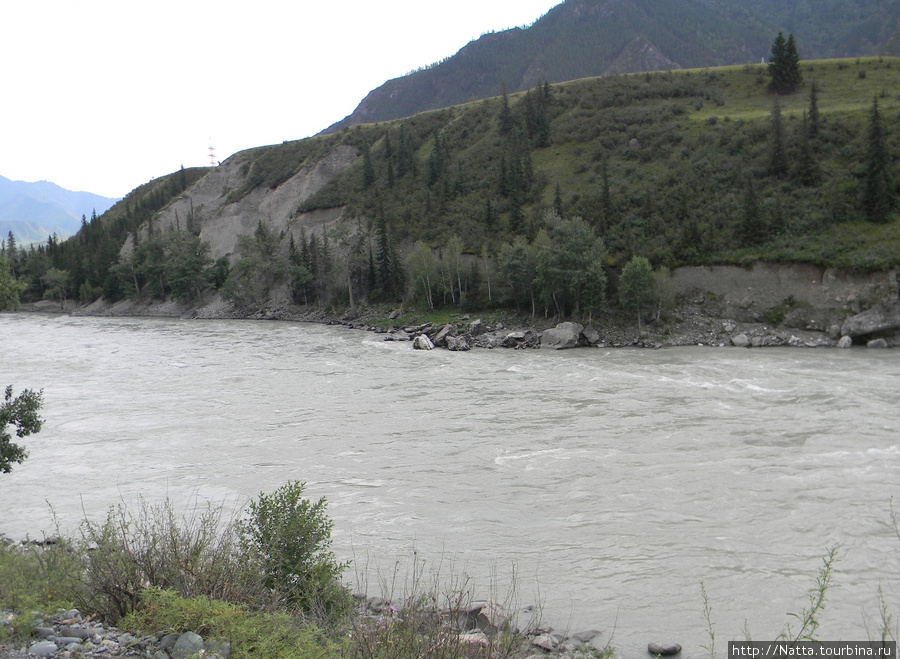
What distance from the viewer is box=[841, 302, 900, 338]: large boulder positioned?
38.7 m

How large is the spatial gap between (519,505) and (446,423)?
26.2 feet

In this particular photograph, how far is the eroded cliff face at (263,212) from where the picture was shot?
92.8 meters

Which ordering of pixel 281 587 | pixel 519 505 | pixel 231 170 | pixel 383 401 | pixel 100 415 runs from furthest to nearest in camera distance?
pixel 231 170 < pixel 383 401 < pixel 100 415 < pixel 519 505 < pixel 281 587

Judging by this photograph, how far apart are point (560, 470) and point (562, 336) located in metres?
28.8

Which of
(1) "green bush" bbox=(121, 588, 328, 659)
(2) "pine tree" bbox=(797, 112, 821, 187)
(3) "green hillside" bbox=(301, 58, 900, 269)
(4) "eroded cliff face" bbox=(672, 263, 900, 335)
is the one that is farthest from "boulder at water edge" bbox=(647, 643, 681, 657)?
(2) "pine tree" bbox=(797, 112, 821, 187)

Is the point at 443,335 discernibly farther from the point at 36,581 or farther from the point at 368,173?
the point at 368,173

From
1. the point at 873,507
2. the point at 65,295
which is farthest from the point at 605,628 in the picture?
the point at 65,295

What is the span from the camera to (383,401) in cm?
2608

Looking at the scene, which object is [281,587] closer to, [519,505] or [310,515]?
[310,515]

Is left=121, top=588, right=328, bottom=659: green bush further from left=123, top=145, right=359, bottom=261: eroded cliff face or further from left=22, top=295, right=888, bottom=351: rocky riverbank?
left=123, top=145, right=359, bottom=261: eroded cliff face

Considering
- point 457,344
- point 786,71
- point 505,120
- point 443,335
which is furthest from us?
point 505,120

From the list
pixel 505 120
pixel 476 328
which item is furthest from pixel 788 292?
pixel 505 120

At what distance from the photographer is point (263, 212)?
99.6m

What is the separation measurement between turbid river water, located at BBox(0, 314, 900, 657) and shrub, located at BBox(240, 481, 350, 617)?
8.36 ft
